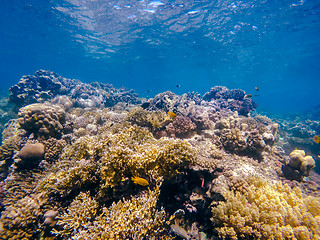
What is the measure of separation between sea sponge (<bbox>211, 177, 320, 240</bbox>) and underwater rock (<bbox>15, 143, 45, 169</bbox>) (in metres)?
6.43

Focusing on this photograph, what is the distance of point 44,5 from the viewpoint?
75.8ft

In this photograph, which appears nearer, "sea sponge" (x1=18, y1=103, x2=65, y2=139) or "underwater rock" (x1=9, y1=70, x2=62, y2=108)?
"sea sponge" (x1=18, y1=103, x2=65, y2=139)

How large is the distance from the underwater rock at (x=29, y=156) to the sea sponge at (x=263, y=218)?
21.1 feet

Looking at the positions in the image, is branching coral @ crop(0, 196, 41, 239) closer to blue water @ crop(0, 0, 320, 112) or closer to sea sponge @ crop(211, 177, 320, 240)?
sea sponge @ crop(211, 177, 320, 240)

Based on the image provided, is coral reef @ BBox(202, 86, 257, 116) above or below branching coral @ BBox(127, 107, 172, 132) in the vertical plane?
above

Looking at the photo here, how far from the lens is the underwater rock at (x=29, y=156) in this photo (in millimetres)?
5043

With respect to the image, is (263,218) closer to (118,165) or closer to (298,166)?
(118,165)

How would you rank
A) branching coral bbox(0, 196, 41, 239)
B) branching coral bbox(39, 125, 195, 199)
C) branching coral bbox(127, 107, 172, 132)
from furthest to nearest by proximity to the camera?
branching coral bbox(127, 107, 172, 132) → branching coral bbox(39, 125, 195, 199) → branching coral bbox(0, 196, 41, 239)

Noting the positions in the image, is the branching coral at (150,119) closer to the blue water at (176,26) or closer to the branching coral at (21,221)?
the branching coral at (21,221)

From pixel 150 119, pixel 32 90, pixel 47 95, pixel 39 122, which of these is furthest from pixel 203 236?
pixel 32 90

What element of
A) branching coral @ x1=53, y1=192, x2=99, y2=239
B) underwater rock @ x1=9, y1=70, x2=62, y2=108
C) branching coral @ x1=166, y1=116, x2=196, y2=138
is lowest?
branching coral @ x1=53, y1=192, x2=99, y2=239

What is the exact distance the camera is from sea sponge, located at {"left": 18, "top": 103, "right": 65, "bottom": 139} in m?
6.25

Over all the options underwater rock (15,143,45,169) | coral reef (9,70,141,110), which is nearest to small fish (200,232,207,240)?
underwater rock (15,143,45,169)

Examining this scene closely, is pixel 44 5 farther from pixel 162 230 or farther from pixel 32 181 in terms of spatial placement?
pixel 162 230
